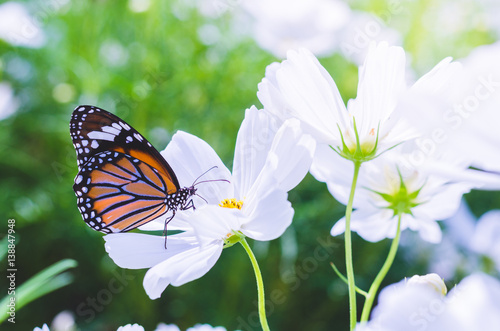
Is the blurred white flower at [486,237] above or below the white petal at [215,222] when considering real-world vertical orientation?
below

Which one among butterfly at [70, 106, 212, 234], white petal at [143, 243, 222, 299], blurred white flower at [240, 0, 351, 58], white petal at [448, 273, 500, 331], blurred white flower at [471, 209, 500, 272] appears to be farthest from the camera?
blurred white flower at [240, 0, 351, 58]

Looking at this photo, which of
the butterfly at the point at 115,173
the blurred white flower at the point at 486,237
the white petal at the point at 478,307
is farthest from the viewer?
the blurred white flower at the point at 486,237

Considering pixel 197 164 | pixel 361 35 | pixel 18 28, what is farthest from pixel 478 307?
pixel 18 28

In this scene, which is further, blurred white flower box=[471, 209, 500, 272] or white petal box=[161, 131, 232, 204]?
blurred white flower box=[471, 209, 500, 272]

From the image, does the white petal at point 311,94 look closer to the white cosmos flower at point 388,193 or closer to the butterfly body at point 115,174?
the white cosmos flower at point 388,193

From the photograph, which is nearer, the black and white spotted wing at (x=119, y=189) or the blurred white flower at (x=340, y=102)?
the blurred white flower at (x=340, y=102)

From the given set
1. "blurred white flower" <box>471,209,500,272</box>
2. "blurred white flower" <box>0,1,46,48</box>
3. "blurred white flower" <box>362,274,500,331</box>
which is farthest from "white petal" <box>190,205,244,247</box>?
"blurred white flower" <box>0,1,46,48</box>

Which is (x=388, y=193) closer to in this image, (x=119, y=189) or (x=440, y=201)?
(x=440, y=201)

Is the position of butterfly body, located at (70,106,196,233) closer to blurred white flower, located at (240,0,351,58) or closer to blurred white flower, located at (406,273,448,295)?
blurred white flower, located at (406,273,448,295)

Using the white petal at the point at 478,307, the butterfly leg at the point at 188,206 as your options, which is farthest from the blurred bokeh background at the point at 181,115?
the white petal at the point at 478,307
